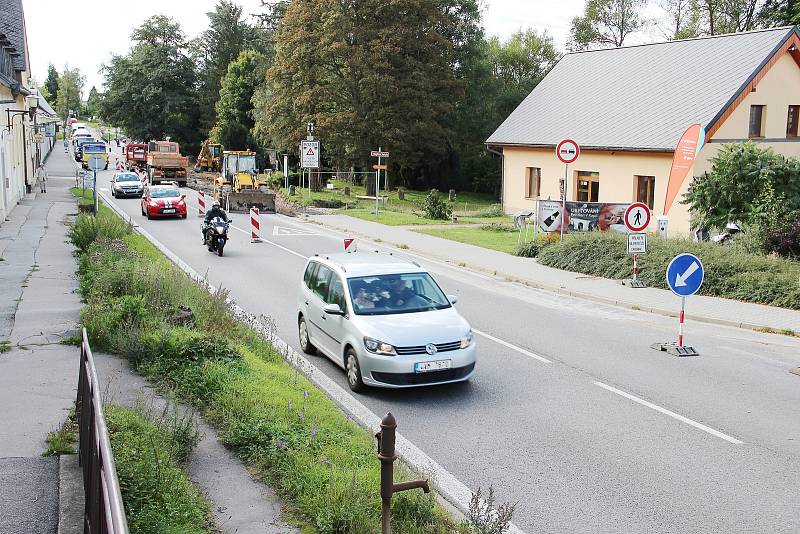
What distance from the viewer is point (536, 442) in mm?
8344

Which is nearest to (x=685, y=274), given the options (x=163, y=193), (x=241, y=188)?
(x=163, y=193)

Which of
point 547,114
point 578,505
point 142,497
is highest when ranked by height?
point 547,114

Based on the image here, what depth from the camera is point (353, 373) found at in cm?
1016

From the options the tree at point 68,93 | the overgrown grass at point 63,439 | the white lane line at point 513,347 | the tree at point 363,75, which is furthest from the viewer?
the tree at point 68,93

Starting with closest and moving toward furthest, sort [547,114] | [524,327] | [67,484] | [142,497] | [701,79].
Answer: [142,497] → [67,484] → [524,327] → [701,79] → [547,114]

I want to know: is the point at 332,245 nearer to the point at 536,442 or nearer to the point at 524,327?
the point at 524,327

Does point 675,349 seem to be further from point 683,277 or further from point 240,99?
point 240,99

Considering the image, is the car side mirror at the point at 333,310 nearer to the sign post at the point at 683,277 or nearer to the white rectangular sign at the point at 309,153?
the sign post at the point at 683,277

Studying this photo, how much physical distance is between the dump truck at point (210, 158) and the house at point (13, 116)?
15.7 metres

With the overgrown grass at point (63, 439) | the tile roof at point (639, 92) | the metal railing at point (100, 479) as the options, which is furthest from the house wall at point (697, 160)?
the metal railing at point (100, 479)

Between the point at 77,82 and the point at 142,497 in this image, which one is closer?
the point at 142,497

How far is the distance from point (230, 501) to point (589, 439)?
4013 millimetres

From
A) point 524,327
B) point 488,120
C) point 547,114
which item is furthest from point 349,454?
point 488,120

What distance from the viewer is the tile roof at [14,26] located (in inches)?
1549
